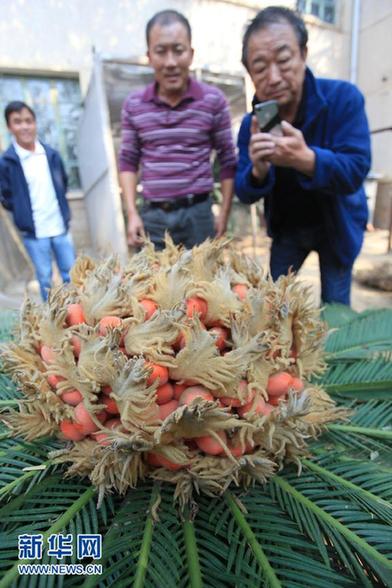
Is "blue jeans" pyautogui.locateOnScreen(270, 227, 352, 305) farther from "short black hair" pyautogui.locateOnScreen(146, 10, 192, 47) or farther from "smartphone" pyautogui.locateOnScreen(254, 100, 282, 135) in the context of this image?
"short black hair" pyautogui.locateOnScreen(146, 10, 192, 47)

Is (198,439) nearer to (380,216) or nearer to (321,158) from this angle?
(321,158)

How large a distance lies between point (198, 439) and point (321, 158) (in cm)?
104

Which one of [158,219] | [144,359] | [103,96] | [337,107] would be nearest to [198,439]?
[144,359]

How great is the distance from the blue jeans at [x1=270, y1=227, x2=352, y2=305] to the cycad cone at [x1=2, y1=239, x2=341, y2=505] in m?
1.05

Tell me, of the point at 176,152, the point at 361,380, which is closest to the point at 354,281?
the point at 176,152

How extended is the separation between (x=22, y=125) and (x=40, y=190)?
1.59 ft

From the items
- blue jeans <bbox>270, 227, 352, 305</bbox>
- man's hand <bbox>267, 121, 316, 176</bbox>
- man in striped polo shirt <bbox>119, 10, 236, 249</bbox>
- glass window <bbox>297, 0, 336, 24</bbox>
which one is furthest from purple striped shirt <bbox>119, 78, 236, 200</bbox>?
glass window <bbox>297, 0, 336, 24</bbox>

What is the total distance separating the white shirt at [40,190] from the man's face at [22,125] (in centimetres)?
10

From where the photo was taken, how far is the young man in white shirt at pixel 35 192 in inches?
124

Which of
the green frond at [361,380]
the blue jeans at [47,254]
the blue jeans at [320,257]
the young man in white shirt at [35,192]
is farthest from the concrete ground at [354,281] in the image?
the green frond at [361,380]

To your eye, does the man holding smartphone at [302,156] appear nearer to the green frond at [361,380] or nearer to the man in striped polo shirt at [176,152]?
the man in striped polo shirt at [176,152]

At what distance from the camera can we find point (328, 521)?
625 millimetres

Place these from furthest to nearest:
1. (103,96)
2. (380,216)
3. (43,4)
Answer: (380,216), (43,4), (103,96)

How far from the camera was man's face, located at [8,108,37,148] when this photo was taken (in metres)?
3.11
